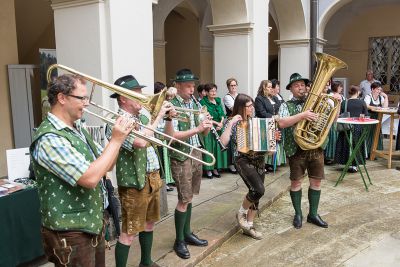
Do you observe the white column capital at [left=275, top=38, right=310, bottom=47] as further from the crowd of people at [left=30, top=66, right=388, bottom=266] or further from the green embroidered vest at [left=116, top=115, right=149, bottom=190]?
the green embroidered vest at [left=116, top=115, right=149, bottom=190]

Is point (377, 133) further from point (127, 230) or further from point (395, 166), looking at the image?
point (127, 230)

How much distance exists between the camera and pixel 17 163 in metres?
3.79

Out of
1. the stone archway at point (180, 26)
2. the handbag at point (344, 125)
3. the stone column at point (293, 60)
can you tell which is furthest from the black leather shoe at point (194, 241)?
the stone archway at point (180, 26)

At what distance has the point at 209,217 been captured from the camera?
4988mm

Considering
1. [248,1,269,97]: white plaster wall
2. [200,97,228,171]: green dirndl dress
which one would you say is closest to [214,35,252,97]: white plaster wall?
[248,1,269,97]: white plaster wall

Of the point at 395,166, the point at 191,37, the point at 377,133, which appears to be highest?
the point at 191,37

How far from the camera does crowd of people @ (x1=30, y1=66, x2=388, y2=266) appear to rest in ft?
7.14

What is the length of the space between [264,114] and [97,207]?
4679 millimetres

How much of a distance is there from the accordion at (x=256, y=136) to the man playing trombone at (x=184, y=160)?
1.57ft

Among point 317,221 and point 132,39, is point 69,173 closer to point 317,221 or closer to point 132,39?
point 132,39

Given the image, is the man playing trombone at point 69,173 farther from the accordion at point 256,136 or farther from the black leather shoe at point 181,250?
the accordion at point 256,136

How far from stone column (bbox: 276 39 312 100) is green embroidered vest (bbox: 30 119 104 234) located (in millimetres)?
8487

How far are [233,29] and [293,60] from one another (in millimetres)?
3350

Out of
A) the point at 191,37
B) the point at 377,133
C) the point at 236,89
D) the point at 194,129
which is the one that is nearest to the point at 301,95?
the point at 194,129
